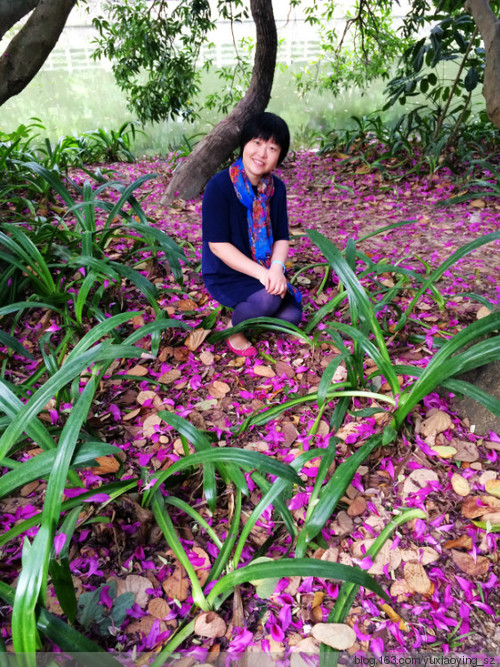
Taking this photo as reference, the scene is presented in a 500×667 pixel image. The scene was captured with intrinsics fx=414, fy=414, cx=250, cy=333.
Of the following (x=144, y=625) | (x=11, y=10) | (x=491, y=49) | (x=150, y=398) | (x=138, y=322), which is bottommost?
(x=144, y=625)

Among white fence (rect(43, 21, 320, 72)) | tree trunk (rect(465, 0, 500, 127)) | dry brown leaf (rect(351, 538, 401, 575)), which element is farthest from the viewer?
white fence (rect(43, 21, 320, 72))

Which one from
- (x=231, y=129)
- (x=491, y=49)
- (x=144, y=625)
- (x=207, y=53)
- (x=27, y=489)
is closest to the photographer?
(x=144, y=625)

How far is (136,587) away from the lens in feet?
2.83

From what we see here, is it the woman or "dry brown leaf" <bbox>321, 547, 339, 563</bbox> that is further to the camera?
the woman

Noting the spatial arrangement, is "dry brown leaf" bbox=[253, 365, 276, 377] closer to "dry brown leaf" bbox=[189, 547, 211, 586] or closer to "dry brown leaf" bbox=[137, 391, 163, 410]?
"dry brown leaf" bbox=[137, 391, 163, 410]

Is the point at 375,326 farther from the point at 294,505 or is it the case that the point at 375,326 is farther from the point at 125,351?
the point at 125,351

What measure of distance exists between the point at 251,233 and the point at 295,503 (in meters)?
0.95

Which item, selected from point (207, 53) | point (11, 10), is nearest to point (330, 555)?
point (11, 10)

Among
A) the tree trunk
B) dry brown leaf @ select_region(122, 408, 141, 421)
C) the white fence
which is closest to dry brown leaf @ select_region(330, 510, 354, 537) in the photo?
dry brown leaf @ select_region(122, 408, 141, 421)

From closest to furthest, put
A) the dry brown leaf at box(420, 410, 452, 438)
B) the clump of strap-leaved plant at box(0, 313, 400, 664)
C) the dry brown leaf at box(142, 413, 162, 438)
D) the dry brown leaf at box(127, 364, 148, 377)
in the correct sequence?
1. the clump of strap-leaved plant at box(0, 313, 400, 664)
2. the dry brown leaf at box(420, 410, 452, 438)
3. the dry brown leaf at box(142, 413, 162, 438)
4. the dry brown leaf at box(127, 364, 148, 377)

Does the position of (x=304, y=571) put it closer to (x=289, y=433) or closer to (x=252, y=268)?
(x=289, y=433)

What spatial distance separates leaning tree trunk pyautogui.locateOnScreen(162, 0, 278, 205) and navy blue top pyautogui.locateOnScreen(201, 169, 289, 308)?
1640mm

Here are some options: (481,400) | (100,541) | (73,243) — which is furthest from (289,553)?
→ (73,243)

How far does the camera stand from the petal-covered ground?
31.5 inches
